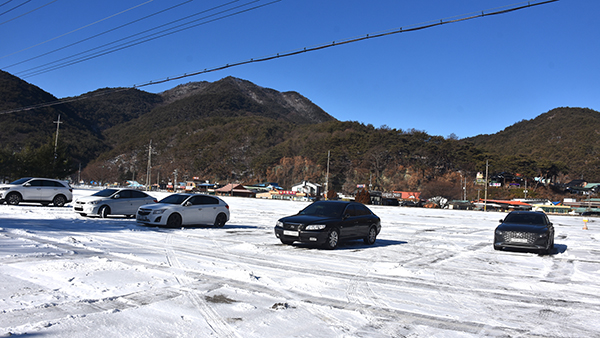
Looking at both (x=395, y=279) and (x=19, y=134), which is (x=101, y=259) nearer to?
(x=395, y=279)

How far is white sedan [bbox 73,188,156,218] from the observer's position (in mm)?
18797

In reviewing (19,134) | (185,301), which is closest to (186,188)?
(19,134)

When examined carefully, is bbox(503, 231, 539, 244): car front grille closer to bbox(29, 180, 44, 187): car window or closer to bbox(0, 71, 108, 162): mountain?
bbox(29, 180, 44, 187): car window

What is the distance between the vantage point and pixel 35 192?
2338cm

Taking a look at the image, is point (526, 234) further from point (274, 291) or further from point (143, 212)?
point (143, 212)

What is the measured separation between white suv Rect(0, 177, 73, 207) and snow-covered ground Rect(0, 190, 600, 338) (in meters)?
12.7

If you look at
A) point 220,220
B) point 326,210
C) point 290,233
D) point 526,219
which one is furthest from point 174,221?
point 526,219

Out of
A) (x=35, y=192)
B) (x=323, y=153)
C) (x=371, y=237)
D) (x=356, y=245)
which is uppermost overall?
(x=323, y=153)

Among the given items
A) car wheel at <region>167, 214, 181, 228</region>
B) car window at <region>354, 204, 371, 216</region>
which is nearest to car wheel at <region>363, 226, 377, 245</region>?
car window at <region>354, 204, 371, 216</region>

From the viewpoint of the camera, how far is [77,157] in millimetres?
178875

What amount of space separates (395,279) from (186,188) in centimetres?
12335

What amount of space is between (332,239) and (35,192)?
19357mm

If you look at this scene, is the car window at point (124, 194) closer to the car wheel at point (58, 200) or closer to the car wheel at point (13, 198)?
the car wheel at point (58, 200)

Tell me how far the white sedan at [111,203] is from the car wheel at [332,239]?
440 inches
